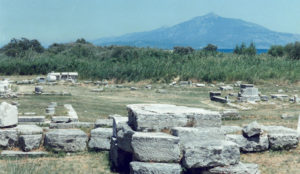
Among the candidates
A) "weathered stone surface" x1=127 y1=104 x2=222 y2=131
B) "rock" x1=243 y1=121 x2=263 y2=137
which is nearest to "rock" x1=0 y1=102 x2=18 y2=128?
"weathered stone surface" x1=127 y1=104 x2=222 y2=131

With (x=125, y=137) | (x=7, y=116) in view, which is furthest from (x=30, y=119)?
(x=125, y=137)

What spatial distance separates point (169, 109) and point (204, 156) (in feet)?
6.11

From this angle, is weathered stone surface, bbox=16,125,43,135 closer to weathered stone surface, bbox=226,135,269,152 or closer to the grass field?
the grass field

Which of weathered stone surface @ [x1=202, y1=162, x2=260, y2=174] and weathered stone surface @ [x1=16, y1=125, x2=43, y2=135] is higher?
weathered stone surface @ [x1=16, y1=125, x2=43, y2=135]

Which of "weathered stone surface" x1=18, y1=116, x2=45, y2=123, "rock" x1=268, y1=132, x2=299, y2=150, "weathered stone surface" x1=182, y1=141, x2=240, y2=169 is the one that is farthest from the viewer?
"weathered stone surface" x1=18, y1=116, x2=45, y2=123

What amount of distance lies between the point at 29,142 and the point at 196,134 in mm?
4197

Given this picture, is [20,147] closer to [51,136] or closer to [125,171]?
[51,136]

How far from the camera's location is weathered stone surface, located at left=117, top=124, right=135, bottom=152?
27.0ft

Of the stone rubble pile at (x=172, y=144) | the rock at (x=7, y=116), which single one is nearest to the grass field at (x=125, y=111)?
the stone rubble pile at (x=172, y=144)

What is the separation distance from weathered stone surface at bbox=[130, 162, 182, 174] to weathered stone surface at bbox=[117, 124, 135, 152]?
714 mm

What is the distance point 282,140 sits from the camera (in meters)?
9.70

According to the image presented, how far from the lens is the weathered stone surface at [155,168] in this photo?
7.29 metres

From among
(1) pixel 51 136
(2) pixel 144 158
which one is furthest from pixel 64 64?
(2) pixel 144 158

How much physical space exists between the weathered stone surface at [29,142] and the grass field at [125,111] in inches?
23.5
